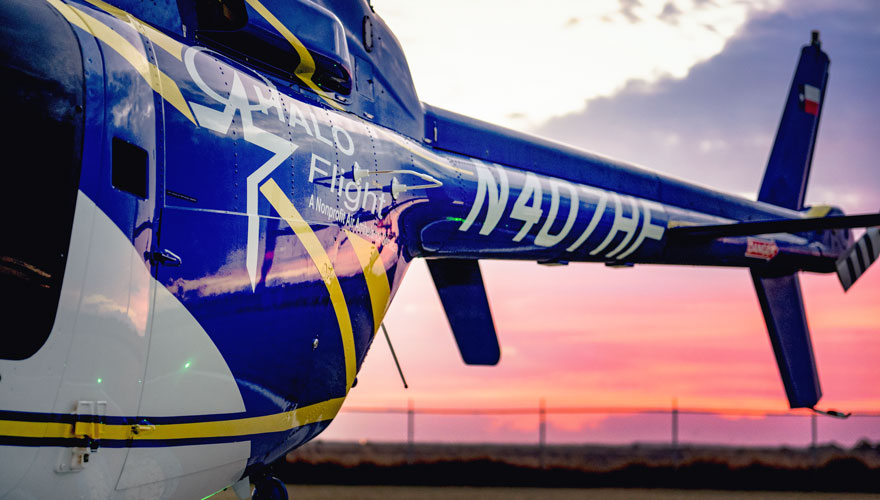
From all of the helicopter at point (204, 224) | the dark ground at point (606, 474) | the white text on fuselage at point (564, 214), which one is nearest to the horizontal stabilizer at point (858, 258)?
the white text on fuselage at point (564, 214)

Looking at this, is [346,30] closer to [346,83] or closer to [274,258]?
[346,83]

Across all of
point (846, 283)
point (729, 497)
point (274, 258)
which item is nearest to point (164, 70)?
point (274, 258)

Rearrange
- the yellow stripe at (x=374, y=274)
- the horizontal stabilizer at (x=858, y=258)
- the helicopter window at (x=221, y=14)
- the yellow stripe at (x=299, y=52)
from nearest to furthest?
the helicopter window at (x=221, y=14) < the yellow stripe at (x=299, y=52) < the yellow stripe at (x=374, y=274) < the horizontal stabilizer at (x=858, y=258)

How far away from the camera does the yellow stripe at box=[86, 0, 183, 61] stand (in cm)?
390

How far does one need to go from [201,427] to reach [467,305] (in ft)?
15.6

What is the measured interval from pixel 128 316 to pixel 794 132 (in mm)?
9350

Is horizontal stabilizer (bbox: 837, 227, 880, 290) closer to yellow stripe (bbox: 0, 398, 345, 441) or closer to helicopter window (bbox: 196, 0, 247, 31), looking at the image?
yellow stripe (bbox: 0, 398, 345, 441)

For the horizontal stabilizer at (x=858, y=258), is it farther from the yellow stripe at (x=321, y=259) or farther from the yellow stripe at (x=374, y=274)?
the yellow stripe at (x=321, y=259)

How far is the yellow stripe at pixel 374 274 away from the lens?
17.2ft

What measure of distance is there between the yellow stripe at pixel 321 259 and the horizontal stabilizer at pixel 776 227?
457cm

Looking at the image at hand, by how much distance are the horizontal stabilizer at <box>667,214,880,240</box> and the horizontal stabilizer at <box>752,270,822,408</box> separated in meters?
1.63

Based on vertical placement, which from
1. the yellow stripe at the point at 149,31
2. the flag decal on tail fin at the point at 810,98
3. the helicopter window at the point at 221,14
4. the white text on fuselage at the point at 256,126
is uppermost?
the flag decal on tail fin at the point at 810,98

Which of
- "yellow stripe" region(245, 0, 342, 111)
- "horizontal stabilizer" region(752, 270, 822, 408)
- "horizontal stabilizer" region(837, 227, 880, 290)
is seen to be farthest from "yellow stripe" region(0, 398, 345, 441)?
"horizontal stabilizer" region(837, 227, 880, 290)

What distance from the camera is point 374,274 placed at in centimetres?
549
